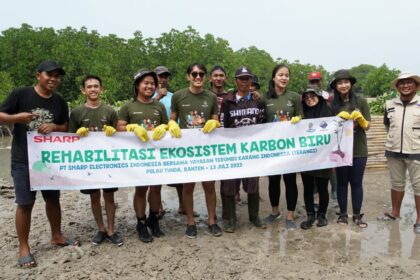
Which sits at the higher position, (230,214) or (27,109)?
(27,109)

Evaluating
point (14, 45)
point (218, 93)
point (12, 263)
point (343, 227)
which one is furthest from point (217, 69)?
point (14, 45)

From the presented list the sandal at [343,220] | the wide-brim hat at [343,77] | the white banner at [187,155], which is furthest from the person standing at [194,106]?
the sandal at [343,220]

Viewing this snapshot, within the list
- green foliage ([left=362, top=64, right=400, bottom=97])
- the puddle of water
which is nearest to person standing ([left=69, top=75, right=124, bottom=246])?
the puddle of water

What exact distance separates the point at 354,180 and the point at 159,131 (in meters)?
2.49

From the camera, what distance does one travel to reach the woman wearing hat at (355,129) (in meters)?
4.14

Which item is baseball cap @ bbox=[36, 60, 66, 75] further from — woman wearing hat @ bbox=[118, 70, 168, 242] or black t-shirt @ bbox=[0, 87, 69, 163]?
woman wearing hat @ bbox=[118, 70, 168, 242]

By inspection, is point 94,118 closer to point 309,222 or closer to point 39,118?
point 39,118

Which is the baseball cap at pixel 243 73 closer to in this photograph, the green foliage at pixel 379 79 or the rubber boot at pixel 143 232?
the rubber boot at pixel 143 232

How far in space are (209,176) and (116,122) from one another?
1.25 m

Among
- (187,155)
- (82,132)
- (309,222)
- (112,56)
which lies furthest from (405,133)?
(112,56)

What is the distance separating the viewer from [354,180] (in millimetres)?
4328

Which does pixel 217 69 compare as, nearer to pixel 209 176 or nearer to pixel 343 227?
pixel 209 176

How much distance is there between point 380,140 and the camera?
7.48 meters

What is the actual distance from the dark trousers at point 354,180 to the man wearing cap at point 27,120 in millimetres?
3444
